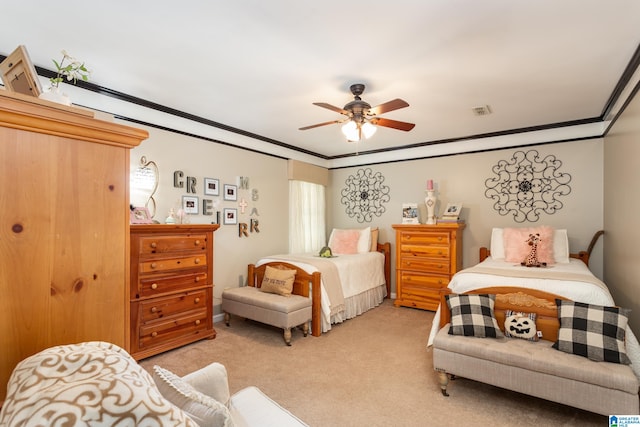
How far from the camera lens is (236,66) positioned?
8.26 ft

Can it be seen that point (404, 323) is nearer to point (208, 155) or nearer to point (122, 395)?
point (208, 155)

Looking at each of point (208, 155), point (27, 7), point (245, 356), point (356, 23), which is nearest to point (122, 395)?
point (356, 23)

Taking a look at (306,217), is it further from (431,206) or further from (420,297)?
(420,297)

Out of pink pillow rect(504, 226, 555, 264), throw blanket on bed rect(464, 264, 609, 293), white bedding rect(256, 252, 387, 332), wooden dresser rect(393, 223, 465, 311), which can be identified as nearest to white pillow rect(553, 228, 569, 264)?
pink pillow rect(504, 226, 555, 264)

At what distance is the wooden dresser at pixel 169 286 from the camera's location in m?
2.85

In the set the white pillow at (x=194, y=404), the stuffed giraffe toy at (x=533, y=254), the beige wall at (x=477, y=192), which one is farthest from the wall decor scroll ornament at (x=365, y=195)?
the white pillow at (x=194, y=404)

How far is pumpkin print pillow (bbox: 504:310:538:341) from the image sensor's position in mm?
2273

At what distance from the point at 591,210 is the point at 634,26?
8.39ft

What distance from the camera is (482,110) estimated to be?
346 centimetres

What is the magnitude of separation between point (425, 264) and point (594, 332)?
2.48 meters

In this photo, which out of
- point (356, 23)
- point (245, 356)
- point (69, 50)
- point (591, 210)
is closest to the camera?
point (356, 23)

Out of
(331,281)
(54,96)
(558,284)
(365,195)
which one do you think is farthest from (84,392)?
(365,195)

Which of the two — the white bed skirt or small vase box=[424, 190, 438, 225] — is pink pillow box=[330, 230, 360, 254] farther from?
small vase box=[424, 190, 438, 225]

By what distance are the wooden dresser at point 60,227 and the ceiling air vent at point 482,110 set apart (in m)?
3.45
